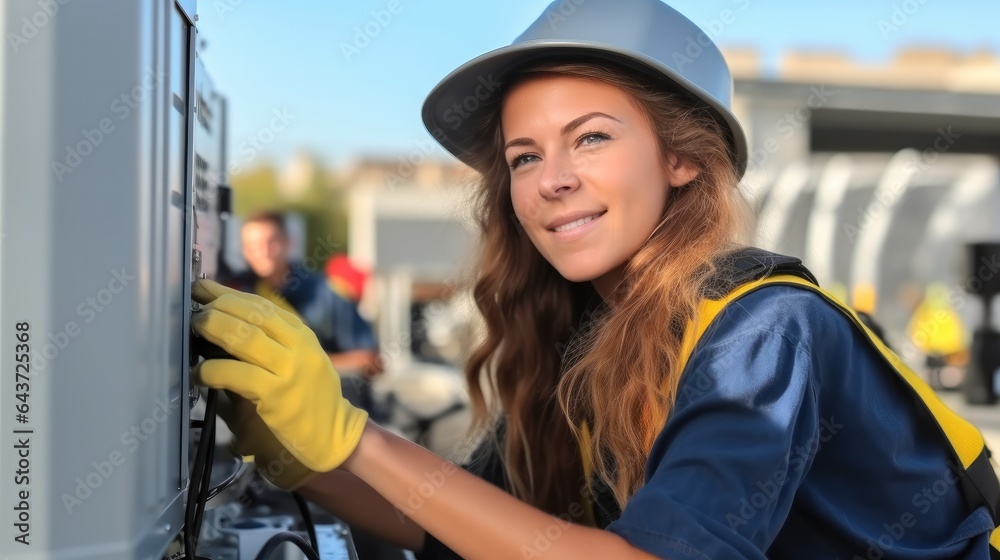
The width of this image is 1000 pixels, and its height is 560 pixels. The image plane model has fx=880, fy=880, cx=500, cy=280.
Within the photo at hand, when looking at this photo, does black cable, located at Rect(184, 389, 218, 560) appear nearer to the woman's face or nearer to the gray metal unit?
the gray metal unit

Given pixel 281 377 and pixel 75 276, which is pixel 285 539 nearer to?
pixel 281 377

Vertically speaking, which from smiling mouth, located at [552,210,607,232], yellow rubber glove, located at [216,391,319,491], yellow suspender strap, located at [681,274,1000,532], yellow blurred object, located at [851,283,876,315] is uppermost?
smiling mouth, located at [552,210,607,232]

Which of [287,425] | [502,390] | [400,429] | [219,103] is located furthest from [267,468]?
[400,429]

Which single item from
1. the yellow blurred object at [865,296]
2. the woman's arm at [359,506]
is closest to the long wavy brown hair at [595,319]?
the woman's arm at [359,506]

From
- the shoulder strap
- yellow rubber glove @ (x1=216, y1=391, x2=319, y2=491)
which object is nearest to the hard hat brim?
the shoulder strap

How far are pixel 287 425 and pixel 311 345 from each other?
120mm

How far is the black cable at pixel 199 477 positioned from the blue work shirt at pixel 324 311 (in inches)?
166

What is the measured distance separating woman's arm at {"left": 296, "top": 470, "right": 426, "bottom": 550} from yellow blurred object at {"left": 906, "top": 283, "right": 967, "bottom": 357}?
10782 mm

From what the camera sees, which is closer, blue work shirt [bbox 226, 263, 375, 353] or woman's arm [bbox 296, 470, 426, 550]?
woman's arm [bbox 296, 470, 426, 550]

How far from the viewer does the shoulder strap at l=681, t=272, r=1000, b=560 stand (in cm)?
135

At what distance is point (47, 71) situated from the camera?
0.98 m

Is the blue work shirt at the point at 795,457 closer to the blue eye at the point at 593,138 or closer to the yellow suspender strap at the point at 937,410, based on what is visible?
the yellow suspender strap at the point at 937,410

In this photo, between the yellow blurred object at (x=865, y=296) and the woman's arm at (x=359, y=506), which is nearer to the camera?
the woman's arm at (x=359, y=506)

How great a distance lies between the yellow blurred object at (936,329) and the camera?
11203 mm
